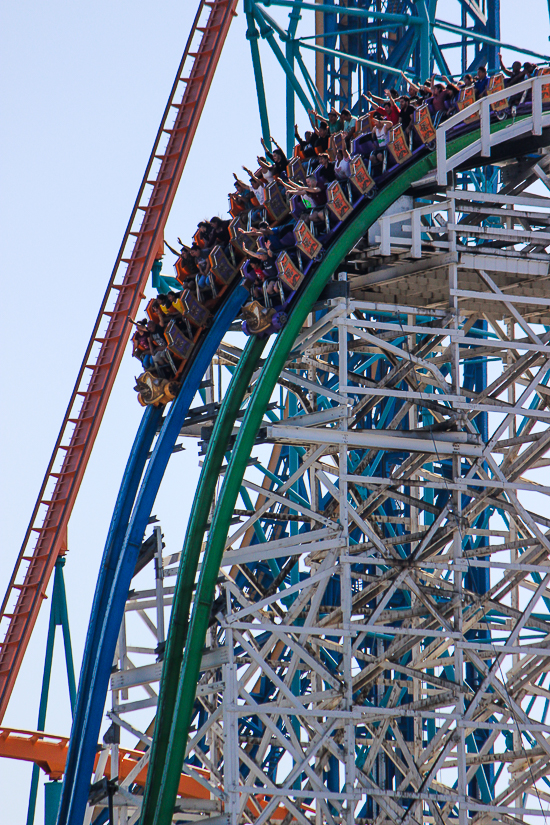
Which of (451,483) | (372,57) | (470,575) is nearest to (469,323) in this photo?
(451,483)

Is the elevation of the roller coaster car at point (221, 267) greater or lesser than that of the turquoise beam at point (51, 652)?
greater

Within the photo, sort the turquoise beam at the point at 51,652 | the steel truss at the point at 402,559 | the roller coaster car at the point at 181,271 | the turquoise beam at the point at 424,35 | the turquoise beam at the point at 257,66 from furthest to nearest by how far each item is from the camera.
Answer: the turquoise beam at the point at 257,66 → the turquoise beam at the point at 424,35 → the turquoise beam at the point at 51,652 → the roller coaster car at the point at 181,271 → the steel truss at the point at 402,559

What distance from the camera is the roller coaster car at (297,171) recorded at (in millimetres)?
21828

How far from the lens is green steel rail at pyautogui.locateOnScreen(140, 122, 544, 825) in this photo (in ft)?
64.0

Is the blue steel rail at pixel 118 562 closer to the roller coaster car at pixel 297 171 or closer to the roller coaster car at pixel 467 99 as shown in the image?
the roller coaster car at pixel 297 171

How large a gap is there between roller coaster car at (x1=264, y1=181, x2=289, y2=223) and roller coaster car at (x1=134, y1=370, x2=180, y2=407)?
290 cm

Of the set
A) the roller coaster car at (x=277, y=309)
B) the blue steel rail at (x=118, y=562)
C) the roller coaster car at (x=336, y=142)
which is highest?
the roller coaster car at (x=336, y=142)

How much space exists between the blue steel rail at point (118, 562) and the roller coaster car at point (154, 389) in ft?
0.98

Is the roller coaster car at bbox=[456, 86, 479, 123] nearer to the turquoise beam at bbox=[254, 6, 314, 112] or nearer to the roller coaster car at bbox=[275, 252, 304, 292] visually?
the roller coaster car at bbox=[275, 252, 304, 292]

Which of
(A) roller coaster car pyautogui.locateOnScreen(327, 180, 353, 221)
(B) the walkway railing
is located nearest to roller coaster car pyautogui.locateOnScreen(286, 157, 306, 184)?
(A) roller coaster car pyautogui.locateOnScreen(327, 180, 353, 221)

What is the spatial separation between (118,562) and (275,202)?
18.0 ft

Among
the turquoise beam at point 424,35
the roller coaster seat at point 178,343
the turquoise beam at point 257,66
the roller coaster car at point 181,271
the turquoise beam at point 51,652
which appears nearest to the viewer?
the roller coaster seat at point 178,343

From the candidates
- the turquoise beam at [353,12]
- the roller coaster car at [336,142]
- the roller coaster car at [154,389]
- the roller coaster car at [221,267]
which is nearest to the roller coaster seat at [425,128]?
the roller coaster car at [336,142]

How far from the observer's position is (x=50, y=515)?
89.5 ft
